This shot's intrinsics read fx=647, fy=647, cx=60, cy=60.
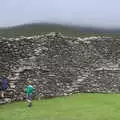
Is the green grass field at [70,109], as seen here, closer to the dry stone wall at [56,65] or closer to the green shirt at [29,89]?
the green shirt at [29,89]

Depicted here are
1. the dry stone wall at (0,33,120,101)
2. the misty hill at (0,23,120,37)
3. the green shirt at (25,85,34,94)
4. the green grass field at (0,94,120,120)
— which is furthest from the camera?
the misty hill at (0,23,120,37)

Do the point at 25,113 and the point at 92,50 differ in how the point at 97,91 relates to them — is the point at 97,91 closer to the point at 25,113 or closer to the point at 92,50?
the point at 92,50

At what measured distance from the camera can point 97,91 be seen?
126 feet

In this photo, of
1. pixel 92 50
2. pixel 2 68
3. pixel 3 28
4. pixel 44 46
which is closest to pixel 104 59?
pixel 92 50

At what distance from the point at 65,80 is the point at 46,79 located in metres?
1.24

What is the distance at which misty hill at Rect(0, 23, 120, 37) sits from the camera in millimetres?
53150

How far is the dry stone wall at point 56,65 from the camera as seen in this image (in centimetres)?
3734

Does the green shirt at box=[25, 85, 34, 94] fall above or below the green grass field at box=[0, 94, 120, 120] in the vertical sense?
above

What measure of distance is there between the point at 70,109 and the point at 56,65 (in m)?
6.90

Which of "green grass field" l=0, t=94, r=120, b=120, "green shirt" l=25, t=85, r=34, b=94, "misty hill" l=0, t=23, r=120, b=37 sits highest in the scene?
"misty hill" l=0, t=23, r=120, b=37

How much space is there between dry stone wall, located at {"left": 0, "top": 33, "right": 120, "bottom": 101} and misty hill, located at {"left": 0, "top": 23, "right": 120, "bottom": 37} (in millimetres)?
12736

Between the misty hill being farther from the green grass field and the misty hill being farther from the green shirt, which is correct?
the green shirt

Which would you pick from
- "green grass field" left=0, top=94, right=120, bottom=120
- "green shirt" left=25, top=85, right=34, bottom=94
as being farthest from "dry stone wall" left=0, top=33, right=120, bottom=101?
"green shirt" left=25, top=85, right=34, bottom=94

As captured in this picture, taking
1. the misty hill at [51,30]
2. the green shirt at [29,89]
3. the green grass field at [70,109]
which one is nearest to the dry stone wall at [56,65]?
the green grass field at [70,109]
